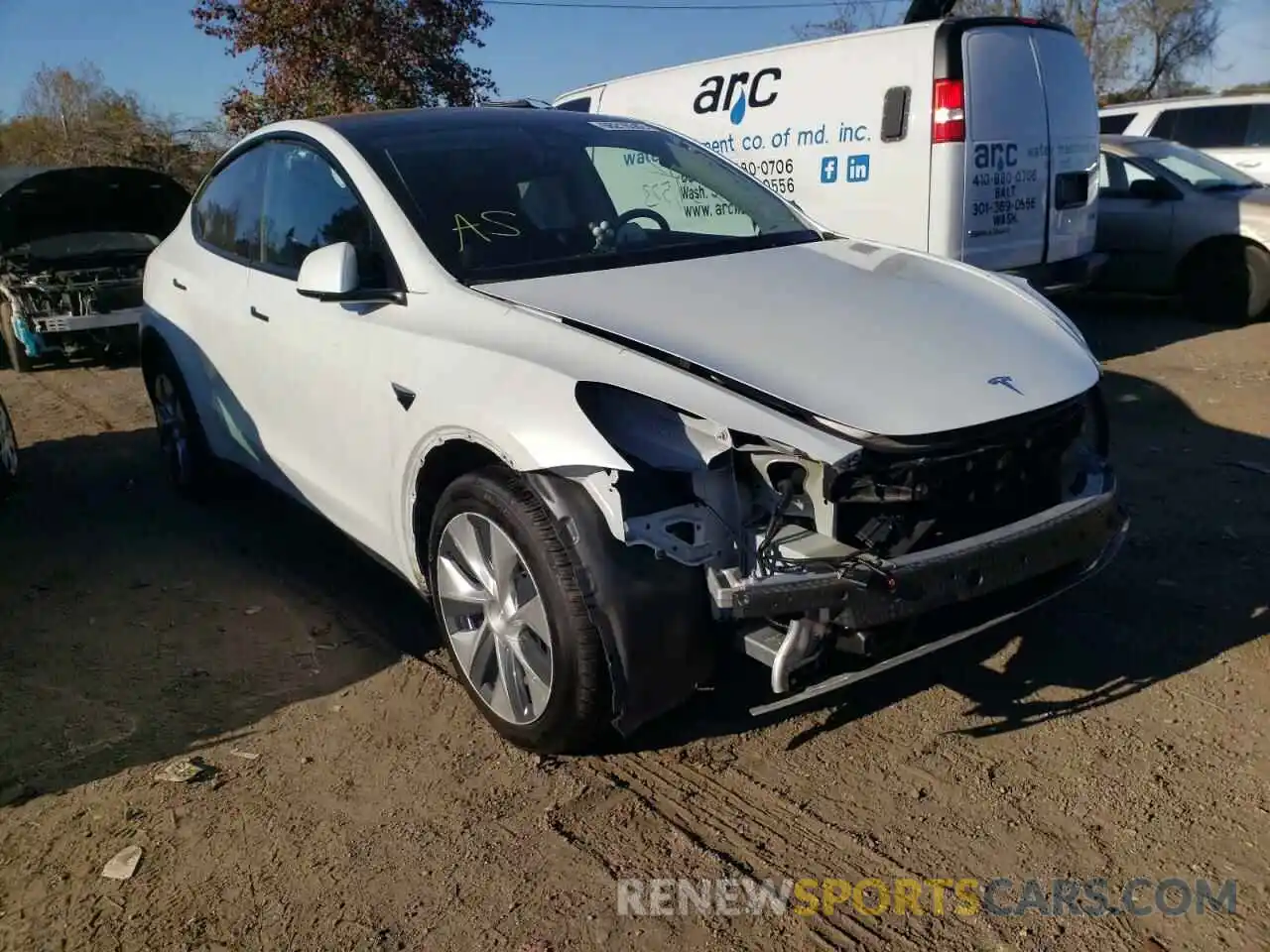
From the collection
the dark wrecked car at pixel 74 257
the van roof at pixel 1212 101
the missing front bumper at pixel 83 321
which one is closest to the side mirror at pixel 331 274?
the missing front bumper at pixel 83 321

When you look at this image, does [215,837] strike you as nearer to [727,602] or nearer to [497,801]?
[497,801]

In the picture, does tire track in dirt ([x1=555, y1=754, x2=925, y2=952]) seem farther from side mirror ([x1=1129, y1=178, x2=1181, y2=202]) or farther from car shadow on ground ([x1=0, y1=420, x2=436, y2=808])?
side mirror ([x1=1129, y1=178, x2=1181, y2=202])

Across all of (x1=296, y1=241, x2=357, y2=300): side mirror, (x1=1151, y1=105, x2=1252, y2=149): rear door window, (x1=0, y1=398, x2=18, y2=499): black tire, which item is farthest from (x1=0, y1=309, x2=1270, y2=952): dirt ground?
(x1=1151, y1=105, x2=1252, y2=149): rear door window

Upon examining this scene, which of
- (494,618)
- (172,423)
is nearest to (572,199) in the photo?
(494,618)

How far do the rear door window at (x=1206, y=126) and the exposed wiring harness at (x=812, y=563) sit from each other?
36.6 feet

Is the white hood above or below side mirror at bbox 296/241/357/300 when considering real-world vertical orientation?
below

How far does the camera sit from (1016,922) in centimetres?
248

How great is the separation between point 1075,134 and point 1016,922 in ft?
21.8

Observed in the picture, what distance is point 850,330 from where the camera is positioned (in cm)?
309

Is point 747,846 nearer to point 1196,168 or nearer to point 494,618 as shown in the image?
point 494,618

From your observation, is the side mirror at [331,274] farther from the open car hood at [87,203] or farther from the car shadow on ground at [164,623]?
the open car hood at [87,203]

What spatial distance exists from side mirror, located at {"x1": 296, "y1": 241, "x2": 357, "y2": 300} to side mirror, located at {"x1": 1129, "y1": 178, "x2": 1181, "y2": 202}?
8.46m

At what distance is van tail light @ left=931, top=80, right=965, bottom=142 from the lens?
6.90 meters

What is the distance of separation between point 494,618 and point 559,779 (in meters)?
0.49
